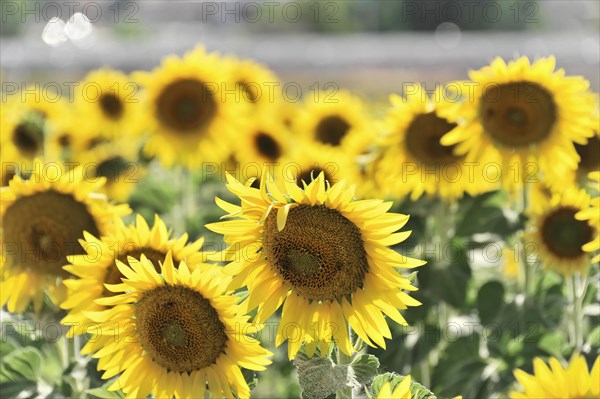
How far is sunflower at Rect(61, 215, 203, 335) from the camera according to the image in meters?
1.49

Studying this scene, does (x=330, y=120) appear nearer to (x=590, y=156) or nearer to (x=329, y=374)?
(x=590, y=156)

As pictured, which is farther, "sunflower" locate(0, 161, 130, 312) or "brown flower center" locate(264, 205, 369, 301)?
"sunflower" locate(0, 161, 130, 312)

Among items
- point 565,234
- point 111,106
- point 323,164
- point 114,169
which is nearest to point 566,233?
point 565,234

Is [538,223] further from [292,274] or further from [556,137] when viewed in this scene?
[292,274]

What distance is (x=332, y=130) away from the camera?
3094 millimetres

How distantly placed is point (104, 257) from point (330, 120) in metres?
1.69

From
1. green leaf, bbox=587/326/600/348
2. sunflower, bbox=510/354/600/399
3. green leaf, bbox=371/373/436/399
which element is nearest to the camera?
sunflower, bbox=510/354/600/399

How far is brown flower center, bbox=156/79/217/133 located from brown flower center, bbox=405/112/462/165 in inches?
37.8

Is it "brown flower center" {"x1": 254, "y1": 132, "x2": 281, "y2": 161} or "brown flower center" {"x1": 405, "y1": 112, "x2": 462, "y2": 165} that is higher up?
"brown flower center" {"x1": 405, "y1": 112, "x2": 462, "y2": 165}

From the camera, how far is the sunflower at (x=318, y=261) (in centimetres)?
127

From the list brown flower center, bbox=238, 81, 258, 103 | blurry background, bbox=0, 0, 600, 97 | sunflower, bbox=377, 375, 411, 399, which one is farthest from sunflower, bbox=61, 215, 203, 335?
blurry background, bbox=0, 0, 600, 97

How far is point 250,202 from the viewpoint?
4.18ft

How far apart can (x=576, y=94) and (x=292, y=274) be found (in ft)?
3.13

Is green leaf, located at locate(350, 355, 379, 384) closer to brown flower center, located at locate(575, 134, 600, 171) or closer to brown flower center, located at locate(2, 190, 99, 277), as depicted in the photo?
brown flower center, located at locate(2, 190, 99, 277)
